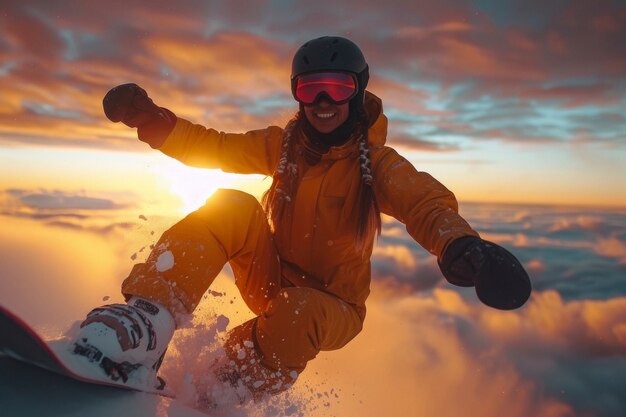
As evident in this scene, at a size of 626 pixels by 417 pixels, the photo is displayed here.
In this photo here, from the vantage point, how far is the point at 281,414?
2838 millimetres

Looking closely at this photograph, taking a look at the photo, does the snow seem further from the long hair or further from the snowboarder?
the long hair

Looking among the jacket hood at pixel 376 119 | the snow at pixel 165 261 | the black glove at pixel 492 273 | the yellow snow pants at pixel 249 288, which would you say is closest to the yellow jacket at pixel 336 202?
the jacket hood at pixel 376 119

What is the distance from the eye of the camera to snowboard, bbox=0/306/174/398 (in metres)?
1.37

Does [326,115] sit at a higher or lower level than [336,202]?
higher

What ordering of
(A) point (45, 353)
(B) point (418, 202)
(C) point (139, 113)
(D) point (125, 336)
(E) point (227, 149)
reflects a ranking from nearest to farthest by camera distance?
(A) point (45, 353) → (D) point (125, 336) → (B) point (418, 202) → (C) point (139, 113) → (E) point (227, 149)

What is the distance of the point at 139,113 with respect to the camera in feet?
10.5

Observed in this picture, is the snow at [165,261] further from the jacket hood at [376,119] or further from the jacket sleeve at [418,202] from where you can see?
the jacket hood at [376,119]

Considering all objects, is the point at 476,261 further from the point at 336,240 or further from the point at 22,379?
the point at 22,379

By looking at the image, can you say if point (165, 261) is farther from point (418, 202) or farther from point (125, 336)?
point (418, 202)

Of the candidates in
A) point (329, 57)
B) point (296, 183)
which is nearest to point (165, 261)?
point (296, 183)

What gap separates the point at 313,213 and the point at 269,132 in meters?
0.80

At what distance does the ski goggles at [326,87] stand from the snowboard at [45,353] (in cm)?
204

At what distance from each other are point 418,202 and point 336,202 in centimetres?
58

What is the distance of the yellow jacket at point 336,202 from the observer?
9.09 feet
